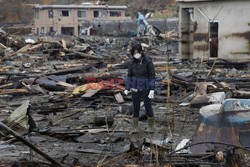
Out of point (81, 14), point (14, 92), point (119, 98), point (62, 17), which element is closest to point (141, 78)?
point (119, 98)

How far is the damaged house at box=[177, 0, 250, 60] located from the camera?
2206cm

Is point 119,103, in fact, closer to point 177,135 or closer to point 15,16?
point 177,135

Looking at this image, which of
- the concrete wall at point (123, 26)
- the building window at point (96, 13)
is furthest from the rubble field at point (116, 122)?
the building window at point (96, 13)

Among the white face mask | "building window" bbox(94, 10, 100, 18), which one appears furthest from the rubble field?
"building window" bbox(94, 10, 100, 18)

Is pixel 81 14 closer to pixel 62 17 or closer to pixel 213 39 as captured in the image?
pixel 62 17

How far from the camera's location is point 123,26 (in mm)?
54906

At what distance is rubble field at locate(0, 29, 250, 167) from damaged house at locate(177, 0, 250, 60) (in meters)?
1.45

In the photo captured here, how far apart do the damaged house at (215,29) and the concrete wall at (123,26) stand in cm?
2526

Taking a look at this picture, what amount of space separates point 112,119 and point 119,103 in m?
2.94

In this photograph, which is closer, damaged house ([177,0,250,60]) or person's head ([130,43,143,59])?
person's head ([130,43,143,59])

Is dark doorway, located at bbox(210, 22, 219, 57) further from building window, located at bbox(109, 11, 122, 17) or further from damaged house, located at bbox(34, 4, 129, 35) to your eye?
building window, located at bbox(109, 11, 122, 17)

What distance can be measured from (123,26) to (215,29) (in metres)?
31.8

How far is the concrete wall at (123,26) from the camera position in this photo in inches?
2039

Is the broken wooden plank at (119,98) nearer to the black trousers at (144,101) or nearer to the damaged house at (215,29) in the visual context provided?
the black trousers at (144,101)
